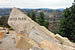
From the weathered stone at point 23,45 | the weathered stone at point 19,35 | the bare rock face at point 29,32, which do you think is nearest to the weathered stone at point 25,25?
the bare rock face at point 29,32

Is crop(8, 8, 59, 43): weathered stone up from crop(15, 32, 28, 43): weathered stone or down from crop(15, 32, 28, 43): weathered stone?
up

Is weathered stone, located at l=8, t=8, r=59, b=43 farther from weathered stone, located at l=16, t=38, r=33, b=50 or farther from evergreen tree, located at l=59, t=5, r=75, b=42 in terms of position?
evergreen tree, located at l=59, t=5, r=75, b=42

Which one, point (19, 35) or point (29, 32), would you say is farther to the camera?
point (29, 32)

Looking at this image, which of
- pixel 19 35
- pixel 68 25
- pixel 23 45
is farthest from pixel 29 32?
pixel 68 25

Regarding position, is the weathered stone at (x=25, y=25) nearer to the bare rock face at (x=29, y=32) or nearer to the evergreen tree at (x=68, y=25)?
the bare rock face at (x=29, y=32)

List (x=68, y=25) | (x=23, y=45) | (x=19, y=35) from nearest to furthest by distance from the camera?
(x=23, y=45) < (x=19, y=35) < (x=68, y=25)

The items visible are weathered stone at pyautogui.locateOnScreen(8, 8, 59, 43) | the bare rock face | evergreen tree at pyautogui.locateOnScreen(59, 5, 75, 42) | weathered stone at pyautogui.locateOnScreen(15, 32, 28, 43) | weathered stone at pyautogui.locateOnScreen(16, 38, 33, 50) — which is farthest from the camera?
evergreen tree at pyautogui.locateOnScreen(59, 5, 75, 42)

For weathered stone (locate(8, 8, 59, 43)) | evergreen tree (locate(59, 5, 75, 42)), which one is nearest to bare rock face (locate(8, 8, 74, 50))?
weathered stone (locate(8, 8, 59, 43))

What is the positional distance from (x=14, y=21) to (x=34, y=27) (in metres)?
1.36

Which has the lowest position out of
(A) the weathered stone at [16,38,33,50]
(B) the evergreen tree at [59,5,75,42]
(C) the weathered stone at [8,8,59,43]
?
(B) the evergreen tree at [59,5,75,42]

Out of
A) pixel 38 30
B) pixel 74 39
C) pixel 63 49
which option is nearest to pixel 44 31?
pixel 38 30

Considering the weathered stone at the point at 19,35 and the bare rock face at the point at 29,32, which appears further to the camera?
the weathered stone at the point at 19,35

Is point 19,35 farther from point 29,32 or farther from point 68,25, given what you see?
point 68,25

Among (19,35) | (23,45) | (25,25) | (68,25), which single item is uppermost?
(25,25)
